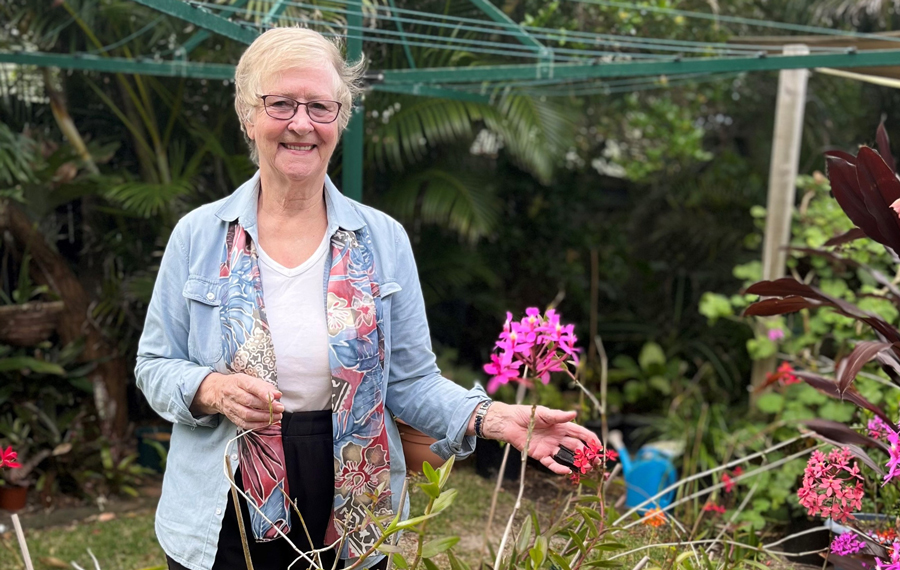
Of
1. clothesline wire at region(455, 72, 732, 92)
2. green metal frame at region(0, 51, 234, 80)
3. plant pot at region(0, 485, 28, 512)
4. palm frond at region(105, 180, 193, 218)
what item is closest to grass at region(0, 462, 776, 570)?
plant pot at region(0, 485, 28, 512)

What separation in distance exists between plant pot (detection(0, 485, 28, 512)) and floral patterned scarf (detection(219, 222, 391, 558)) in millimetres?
3057

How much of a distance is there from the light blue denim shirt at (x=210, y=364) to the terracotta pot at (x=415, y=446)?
6cm

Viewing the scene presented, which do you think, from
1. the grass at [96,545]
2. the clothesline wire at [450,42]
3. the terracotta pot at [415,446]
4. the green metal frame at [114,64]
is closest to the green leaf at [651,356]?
the clothesline wire at [450,42]

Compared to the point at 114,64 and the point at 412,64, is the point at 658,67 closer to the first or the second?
the point at 412,64

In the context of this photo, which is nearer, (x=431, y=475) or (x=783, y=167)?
(x=431, y=475)

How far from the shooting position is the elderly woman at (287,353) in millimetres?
1612

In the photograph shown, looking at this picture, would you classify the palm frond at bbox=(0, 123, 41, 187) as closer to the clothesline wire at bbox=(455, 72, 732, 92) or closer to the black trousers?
the clothesline wire at bbox=(455, 72, 732, 92)

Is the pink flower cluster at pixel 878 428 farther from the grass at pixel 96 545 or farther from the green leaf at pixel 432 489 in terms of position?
the grass at pixel 96 545

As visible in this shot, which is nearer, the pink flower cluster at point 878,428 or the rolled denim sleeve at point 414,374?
the rolled denim sleeve at point 414,374

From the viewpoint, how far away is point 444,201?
5.14 m

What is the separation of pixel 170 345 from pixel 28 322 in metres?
3.08

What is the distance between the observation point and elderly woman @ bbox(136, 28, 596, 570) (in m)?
1.61

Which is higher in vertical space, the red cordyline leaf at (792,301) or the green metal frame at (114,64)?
the green metal frame at (114,64)

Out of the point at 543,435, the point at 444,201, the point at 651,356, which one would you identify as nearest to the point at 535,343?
the point at 543,435
